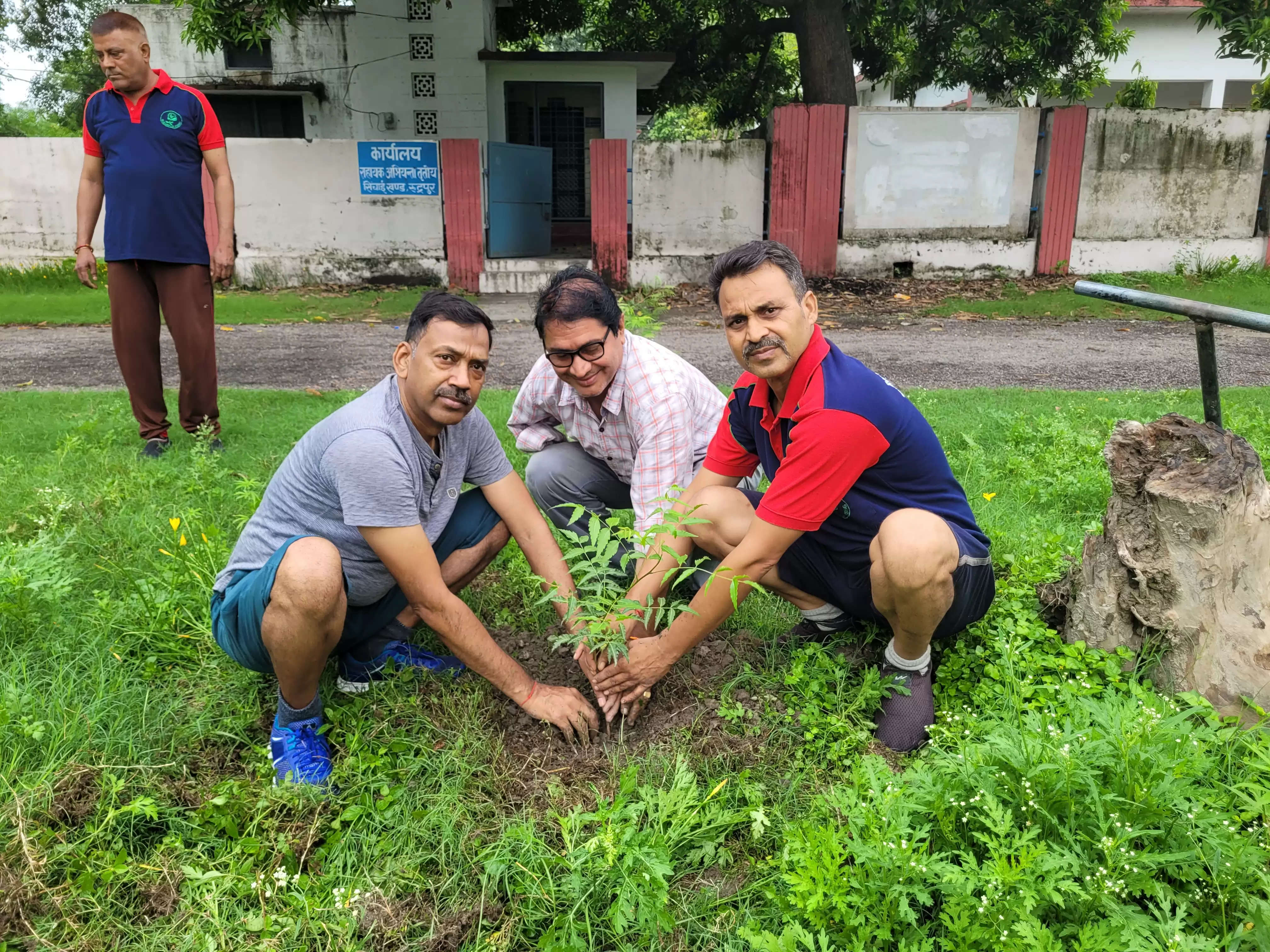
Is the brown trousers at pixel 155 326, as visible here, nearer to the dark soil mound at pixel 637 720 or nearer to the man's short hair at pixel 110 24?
the man's short hair at pixel 110 24

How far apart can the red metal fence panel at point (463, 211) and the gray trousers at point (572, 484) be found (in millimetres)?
9215

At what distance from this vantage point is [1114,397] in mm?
6277

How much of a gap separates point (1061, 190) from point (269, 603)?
40.8 feet

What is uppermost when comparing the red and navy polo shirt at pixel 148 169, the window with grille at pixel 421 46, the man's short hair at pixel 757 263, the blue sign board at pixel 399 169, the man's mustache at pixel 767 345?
the window with grille at pixel 421 46

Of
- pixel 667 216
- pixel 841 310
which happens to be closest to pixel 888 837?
pixel 841 310

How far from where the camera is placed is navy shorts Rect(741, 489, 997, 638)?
2582mm

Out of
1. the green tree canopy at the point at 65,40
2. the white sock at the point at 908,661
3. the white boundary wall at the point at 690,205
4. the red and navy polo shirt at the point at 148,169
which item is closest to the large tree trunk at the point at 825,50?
the white boundary wall at the point at 690,205

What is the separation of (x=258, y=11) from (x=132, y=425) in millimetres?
7288

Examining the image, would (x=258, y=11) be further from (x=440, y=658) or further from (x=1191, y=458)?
(x=1191, y=458)

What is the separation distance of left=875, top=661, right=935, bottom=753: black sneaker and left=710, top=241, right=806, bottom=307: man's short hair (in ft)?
3.86

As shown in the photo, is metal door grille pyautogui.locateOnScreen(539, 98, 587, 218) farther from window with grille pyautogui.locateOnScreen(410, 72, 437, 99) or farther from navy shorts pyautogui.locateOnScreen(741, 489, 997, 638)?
navy shorts pyautogui.locateOnScreen(741, 489, 997, 638)

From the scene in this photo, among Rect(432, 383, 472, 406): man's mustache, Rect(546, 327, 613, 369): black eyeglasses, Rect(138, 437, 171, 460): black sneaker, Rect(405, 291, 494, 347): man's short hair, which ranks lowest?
Rect(138, 437, 171, 460): black sneaker

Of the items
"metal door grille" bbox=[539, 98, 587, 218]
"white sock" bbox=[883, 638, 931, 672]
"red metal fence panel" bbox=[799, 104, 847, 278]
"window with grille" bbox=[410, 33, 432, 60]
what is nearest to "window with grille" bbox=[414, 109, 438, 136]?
"window with grille" bbox=[410, 33, 432, 60]

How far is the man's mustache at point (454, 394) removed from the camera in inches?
99.3
